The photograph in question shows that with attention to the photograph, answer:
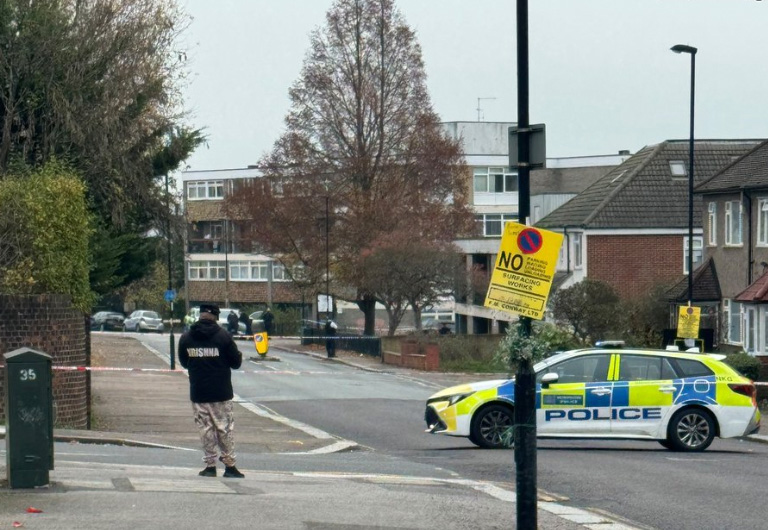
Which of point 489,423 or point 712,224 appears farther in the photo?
point 712,224

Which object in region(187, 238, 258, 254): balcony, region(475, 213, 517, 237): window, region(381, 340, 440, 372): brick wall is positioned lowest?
region(381, 340, 440, 372): brick wall

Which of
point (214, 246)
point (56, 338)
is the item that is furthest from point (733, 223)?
point (214, 246)

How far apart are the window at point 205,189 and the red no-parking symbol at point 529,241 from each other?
312 feet

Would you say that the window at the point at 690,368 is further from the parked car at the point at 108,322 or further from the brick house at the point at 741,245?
the parked car at the point at 108,322

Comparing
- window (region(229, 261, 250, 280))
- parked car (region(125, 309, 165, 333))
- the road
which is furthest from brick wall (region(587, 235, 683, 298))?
window (region(229, 261, 250, 280))

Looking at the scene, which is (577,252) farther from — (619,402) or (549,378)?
(549,378)

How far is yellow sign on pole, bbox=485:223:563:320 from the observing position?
365 inches

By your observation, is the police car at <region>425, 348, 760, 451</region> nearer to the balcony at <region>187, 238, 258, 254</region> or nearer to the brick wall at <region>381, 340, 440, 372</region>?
the brick wall at <region>381, 340, 440, 372</region>

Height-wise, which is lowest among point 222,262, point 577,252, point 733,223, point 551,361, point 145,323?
point 145,323

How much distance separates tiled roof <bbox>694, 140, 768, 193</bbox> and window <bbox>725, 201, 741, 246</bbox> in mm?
618

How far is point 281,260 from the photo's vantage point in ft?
223

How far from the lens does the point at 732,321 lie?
1640 inches

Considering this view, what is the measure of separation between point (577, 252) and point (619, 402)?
36.9 meters

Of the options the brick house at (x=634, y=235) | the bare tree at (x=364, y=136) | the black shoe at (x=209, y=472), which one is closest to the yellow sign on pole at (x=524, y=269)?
the black shoe at (x=209, y=472)
